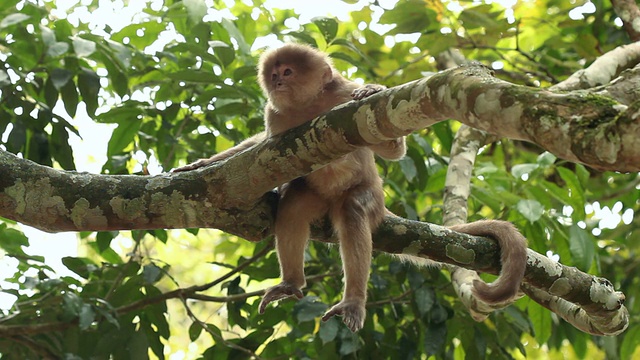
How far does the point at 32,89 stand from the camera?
486 cm

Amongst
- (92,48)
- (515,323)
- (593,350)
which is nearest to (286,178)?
(92,48)

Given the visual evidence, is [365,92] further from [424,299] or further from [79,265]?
[79,265]

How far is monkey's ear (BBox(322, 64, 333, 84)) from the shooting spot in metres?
4.38

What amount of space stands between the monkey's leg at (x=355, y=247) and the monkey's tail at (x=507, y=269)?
0.59 m

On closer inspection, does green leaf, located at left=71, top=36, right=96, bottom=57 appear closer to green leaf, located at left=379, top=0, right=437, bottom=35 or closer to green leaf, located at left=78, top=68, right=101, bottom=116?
green leaf, located at left=78, top=68, right=101, bottom=116

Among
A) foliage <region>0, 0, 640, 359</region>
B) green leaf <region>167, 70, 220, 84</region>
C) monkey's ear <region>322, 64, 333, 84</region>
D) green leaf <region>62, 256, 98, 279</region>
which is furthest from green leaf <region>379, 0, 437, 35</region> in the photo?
green leaf <region>62, 256, 98, 279</region>

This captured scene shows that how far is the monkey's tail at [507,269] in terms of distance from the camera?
3.69m

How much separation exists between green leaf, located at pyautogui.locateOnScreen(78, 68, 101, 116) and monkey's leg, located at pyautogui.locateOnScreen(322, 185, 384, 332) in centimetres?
158

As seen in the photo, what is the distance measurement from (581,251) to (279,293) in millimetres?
1827

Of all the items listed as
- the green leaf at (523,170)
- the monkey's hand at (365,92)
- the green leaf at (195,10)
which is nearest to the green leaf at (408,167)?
the green leaf at (523,170)

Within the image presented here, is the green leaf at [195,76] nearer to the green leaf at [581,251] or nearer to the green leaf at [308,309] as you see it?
the green leaf at [308,309]

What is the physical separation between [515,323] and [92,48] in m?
3.19

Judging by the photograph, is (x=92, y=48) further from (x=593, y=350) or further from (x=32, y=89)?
(x=593, y=350)

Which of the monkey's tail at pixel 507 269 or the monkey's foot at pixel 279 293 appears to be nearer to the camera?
the monkey's tail at pixel 507 269
